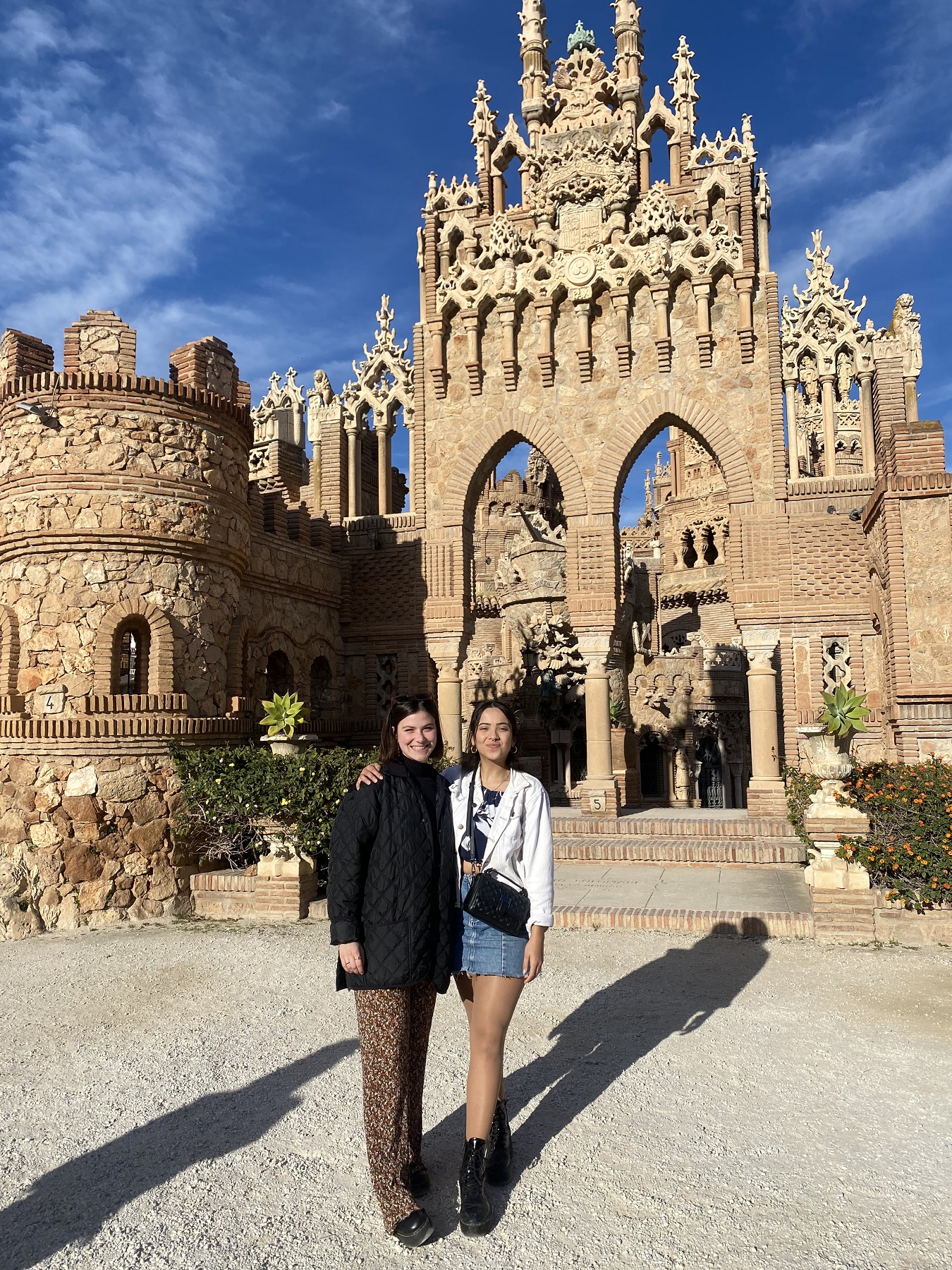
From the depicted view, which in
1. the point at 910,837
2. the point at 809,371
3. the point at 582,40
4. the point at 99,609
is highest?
the point at 582,40

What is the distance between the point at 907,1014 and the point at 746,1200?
2742mm

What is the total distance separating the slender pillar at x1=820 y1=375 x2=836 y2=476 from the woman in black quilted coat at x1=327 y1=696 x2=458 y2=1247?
41.4 ft

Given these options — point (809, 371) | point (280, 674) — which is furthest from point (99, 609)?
point (809, 371)

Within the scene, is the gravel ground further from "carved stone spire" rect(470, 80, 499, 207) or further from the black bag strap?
"carved stone spire" rect(470, 80, 499, 207)

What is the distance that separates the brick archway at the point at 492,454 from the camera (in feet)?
48.2

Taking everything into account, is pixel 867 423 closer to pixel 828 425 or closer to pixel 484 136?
pixel 828 425

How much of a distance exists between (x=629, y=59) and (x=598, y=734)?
39.2ft

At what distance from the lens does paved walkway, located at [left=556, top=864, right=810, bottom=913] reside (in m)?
8.61

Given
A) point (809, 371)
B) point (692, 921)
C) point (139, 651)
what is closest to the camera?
point (692, 921)

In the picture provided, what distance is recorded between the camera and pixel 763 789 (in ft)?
43.2

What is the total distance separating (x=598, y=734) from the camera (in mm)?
14070

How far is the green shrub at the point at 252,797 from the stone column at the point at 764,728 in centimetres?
652

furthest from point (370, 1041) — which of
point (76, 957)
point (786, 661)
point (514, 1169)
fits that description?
point (786, 661)

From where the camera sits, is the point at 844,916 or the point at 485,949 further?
the point at 844,916
